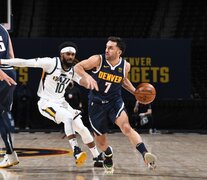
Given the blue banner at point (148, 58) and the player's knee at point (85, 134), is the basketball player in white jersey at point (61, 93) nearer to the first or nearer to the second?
the player's knee at point (85, 134)

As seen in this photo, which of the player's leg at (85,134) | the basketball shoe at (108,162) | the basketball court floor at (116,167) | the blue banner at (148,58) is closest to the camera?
the basketball court floor at (116,167)

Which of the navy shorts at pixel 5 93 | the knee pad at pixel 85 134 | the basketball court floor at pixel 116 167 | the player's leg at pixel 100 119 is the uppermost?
the navy shorts at pixel 5 93

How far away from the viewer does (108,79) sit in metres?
6.77

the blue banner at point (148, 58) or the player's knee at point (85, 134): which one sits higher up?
the blue banner at point (148, 58)

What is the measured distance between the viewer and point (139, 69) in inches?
629

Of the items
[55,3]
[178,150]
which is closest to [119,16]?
[55,3]

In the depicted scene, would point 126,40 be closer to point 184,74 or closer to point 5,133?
point 184,74

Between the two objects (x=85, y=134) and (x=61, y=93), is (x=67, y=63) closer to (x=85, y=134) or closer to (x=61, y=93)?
(x=61, y=93)

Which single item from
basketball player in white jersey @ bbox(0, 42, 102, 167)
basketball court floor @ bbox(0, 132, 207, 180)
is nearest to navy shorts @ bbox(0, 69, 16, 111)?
basketball player in white jersey @ bbox(0, 42, 102, 167)

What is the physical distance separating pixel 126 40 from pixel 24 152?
7.44 meters

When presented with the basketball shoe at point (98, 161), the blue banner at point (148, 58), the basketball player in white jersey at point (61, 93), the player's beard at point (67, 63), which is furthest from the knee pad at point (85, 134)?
the blue banner at point (148, 58)

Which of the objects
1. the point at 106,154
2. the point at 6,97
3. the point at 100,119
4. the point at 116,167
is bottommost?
the point at 116,167

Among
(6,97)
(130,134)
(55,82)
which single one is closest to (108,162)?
(130,134)

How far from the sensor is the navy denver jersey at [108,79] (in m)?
6.76
